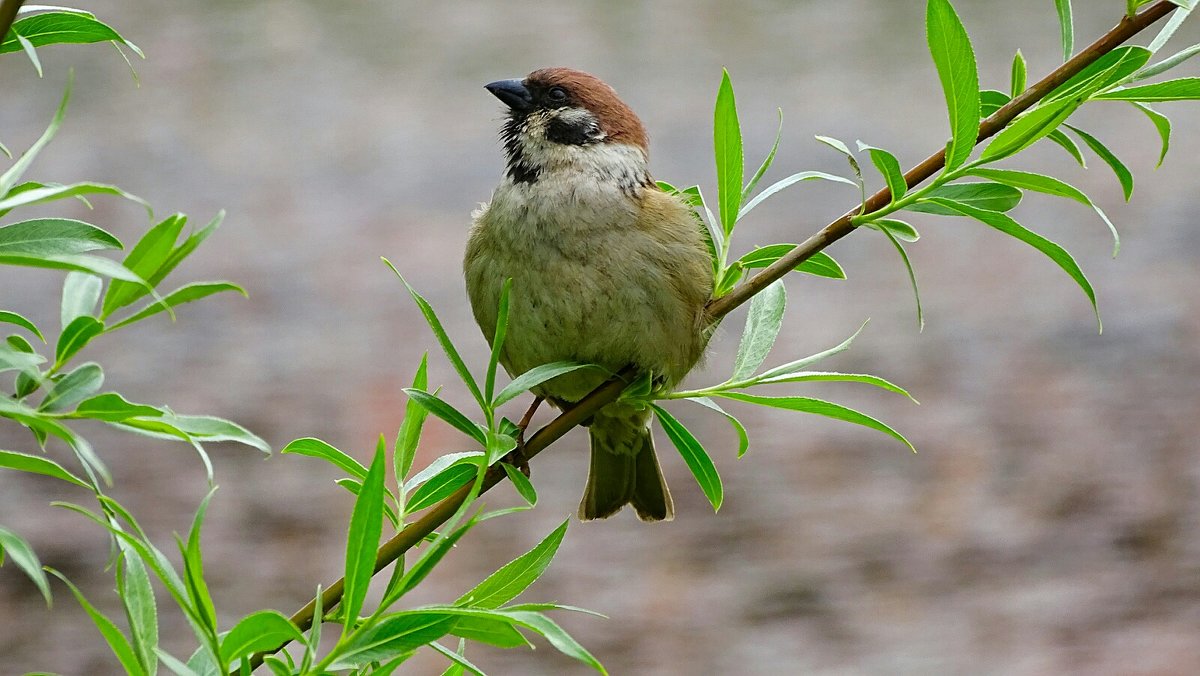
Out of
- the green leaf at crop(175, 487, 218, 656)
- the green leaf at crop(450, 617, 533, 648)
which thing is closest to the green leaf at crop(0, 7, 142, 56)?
the green leaf at crop(175, 487, 218, 656)

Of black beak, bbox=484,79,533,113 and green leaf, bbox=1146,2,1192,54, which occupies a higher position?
green leaf, bbox=1146,2,1192,54

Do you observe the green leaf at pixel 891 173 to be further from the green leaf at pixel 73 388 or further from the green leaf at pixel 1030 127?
the green leaf at pixel 73 388

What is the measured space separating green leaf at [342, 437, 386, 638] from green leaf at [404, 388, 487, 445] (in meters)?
0.14

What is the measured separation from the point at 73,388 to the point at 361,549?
8.6 inches

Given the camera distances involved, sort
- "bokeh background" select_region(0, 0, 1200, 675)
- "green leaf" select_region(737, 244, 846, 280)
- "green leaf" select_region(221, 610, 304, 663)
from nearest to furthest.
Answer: "green leaf" select_region(221, 610, 304, 663) → "green leaf" select_region(737, 244, 846, 280) → "bokeh background" select_region(0, 0, 1200, 675)

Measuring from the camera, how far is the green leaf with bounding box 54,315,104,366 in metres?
0.88

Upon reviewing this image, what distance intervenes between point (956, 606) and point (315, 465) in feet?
7.03

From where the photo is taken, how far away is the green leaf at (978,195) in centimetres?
107

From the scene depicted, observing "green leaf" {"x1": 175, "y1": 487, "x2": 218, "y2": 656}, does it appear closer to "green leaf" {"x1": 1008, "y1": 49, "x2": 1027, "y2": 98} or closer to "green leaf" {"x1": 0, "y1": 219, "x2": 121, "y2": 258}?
"green leaf" {"x1": 0, "y1": 219, "x2": 121, "y2": 258}

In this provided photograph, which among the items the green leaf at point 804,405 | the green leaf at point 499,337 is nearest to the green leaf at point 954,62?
the green leaf at point 804,405

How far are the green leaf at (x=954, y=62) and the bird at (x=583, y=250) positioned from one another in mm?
668

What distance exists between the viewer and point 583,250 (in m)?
1.82

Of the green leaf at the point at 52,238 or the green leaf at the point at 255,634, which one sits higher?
the green leaf at the point at 52,238

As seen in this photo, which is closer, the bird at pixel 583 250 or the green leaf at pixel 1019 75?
the green leaf at pixel 1019 75
